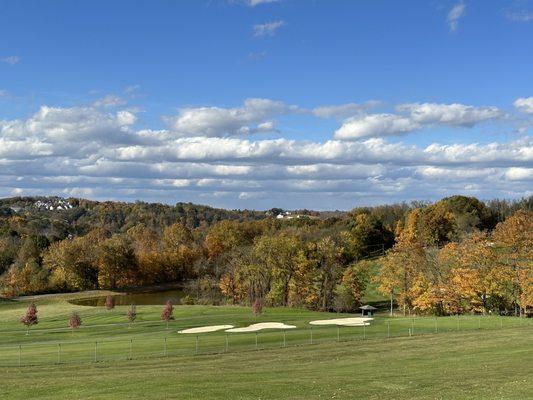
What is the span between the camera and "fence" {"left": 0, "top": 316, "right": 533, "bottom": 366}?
40.5 metres

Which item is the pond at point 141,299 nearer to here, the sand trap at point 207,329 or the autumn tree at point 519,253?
the sand trap at point 207,329

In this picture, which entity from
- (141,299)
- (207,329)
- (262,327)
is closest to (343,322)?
(262,327)

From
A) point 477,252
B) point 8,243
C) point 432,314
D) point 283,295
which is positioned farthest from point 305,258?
point 8,243

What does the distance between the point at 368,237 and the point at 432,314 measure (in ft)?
249

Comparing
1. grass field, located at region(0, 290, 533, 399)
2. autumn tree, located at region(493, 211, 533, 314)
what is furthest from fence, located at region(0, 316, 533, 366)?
autumn tree, located at region(493, 211, 533, 314)

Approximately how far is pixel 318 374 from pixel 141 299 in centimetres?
9137

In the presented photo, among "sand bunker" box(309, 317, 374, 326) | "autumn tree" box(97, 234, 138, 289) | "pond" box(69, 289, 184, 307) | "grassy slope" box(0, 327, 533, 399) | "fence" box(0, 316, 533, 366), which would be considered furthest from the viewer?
"autumn tree" box(97, 234, 138, 289)

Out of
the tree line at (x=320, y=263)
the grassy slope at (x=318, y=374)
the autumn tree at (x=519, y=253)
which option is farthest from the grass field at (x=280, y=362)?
the tree line at (x=320, y=263)

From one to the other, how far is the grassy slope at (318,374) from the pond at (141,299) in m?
68.9

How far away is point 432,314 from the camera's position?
71562 mm

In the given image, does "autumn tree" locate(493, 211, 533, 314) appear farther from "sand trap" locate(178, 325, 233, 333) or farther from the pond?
the pond

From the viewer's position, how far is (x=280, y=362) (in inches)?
1321

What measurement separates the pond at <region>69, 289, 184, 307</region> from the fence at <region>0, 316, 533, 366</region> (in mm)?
53680

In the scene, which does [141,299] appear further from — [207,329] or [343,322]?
[343,322]
